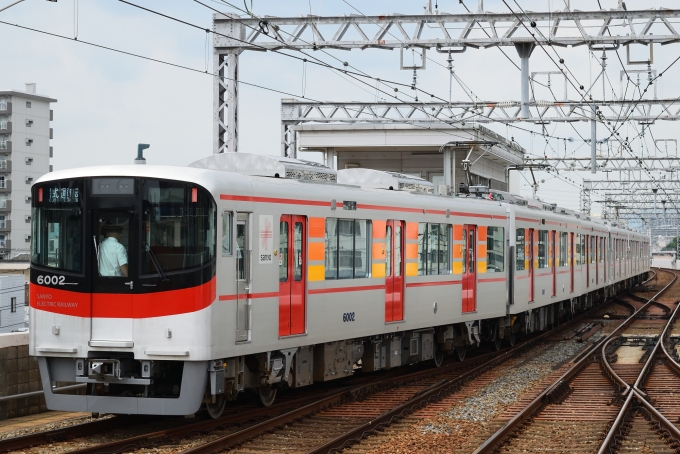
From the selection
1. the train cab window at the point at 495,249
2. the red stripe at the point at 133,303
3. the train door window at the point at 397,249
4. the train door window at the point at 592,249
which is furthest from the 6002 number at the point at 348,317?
the train door window at the point at 592,249

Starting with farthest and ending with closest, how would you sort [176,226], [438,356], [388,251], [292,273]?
[438,356] < [388,251] < [292,273] < [176,226]

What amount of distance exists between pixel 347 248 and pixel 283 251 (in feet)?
5.50

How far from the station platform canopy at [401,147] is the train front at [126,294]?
870 inches

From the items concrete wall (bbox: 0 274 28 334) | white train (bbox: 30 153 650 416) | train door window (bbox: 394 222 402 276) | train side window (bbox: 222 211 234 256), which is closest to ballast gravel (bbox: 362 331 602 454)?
white train (bbox: 30 153 650 416)

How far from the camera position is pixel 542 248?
2273 cm

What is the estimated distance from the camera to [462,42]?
1927 cm

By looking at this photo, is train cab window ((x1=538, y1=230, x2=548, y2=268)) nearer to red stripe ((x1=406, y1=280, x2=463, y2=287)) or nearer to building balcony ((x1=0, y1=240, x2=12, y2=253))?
red stripe ((x1=406, y1=280, x2=463, y2=287))

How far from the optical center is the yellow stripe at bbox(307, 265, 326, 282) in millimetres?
12430

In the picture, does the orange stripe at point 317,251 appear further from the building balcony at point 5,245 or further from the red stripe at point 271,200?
the building balcony at point 5,245

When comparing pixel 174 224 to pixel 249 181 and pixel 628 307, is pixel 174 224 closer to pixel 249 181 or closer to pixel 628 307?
pixel 249 181

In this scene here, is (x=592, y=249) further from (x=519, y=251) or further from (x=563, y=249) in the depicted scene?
(x=519, y=251)

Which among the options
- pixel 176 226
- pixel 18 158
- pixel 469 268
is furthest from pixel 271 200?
pixel 18 158

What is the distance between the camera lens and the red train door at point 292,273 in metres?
11.8

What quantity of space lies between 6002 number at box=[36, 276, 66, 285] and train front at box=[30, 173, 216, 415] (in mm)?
15
